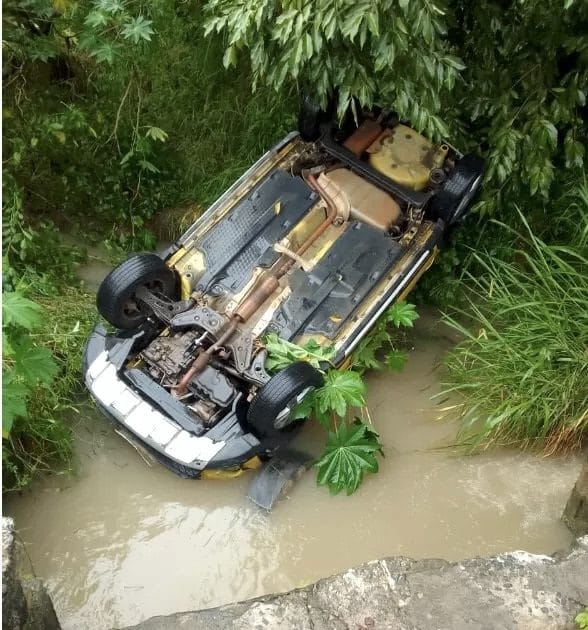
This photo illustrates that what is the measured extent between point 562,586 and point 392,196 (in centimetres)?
277

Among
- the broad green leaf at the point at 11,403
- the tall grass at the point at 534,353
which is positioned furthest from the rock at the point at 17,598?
the tall grass at the point at 534,353

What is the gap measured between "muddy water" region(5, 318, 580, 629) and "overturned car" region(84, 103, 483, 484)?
1.56 ft

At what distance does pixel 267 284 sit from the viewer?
14.0 feet

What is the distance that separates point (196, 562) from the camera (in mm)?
3912

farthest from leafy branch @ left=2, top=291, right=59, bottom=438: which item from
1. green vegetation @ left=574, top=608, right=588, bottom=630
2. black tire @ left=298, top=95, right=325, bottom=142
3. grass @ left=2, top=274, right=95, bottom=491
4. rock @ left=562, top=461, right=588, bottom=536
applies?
rock @ left=562, top=461, right=588, bottom=536

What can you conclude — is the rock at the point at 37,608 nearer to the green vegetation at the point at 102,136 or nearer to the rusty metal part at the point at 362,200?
the green vegetation at the point at 102,136

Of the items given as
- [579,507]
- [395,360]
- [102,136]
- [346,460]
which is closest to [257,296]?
[395,360]

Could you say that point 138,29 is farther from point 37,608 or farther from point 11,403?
point 37,608

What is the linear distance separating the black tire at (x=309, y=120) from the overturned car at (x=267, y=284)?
0.01m

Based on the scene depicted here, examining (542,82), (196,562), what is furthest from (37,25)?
(196,562)

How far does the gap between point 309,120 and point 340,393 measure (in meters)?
2.08

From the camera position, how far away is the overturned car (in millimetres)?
3809

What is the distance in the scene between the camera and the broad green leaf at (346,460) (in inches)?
156

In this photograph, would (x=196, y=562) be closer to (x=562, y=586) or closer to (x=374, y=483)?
(x=374, y=483)
